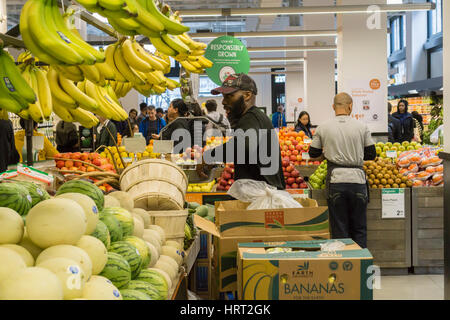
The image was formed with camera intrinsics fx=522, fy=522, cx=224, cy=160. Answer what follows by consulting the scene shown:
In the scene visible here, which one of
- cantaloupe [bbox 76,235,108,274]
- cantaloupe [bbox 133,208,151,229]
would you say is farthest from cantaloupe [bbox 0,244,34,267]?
cantaloupe [bbox 133,208,151,229]

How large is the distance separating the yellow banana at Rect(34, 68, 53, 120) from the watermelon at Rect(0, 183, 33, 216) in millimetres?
528

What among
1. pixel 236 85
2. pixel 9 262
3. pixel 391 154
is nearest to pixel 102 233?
pixel 9 262

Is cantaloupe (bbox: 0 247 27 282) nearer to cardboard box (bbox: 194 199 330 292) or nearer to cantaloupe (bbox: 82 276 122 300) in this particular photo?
cantaloupe (bbox: 82 276 122 300)

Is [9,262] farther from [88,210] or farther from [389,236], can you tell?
[389,236]

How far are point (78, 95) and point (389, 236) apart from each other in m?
3.99

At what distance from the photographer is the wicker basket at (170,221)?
10.5ft

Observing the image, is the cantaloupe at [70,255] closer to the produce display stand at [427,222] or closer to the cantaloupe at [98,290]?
the cantaloupe at [98,290]

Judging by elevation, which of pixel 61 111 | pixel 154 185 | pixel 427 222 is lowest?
pixel 427 222

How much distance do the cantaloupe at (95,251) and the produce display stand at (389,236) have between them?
13.4 feet

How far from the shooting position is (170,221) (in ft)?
10.5

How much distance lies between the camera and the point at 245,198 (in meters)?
3.54

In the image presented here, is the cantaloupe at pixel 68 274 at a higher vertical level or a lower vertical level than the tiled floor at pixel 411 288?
higher

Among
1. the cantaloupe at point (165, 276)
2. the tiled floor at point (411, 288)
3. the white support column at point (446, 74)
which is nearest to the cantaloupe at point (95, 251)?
the cantaloupe at point (165, 276)

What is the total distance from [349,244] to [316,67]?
13.6 meters
